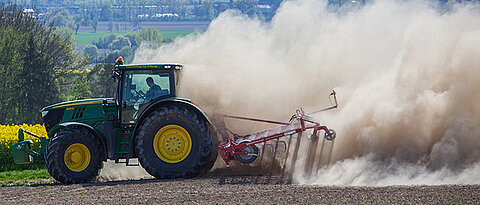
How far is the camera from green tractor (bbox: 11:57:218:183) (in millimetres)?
13730

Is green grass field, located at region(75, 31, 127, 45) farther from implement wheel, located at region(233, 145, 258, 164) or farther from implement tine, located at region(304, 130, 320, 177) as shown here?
implement tine, located at region(304, 130, 320, 177)

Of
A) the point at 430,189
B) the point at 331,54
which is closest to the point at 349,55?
the point at 331,54

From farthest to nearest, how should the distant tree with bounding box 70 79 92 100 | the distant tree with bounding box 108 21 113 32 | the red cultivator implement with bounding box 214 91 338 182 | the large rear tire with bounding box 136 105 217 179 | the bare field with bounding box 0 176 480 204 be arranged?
the distant tree with bounding box 108 21 113 32 < the distant tree with bounding box 70 79 92 100 < the large rear tire with bounding box 136 105 217 179 < the red cultivator implement with bounding box 214 91 338 182 < the bare field with bounding box 0 176 480 204

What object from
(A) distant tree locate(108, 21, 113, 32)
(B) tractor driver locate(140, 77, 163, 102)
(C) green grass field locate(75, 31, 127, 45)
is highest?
(A) distant tree locate(108, 21, 113, 32)

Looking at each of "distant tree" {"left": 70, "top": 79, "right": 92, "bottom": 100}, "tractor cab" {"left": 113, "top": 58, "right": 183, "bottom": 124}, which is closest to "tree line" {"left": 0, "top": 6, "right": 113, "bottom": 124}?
"distant tree" {"left": 70, "top": 79, "right": 92, "bottom": 100}

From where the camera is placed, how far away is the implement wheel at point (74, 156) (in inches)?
544

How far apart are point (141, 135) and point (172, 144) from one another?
2.35 feet

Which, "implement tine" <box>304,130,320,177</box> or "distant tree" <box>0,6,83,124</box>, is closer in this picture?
"implement tine" <box>304,130,320,177</box>

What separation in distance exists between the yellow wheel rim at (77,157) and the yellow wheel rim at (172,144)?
1570mm

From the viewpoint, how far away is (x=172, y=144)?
1398cm

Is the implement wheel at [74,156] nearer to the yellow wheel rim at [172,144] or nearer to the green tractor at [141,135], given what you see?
the green tractor at [141,135]

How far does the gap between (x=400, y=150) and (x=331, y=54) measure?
457cm

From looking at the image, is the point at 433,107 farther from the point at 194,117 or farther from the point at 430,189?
the point at 194,117

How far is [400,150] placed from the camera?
13.0 m
